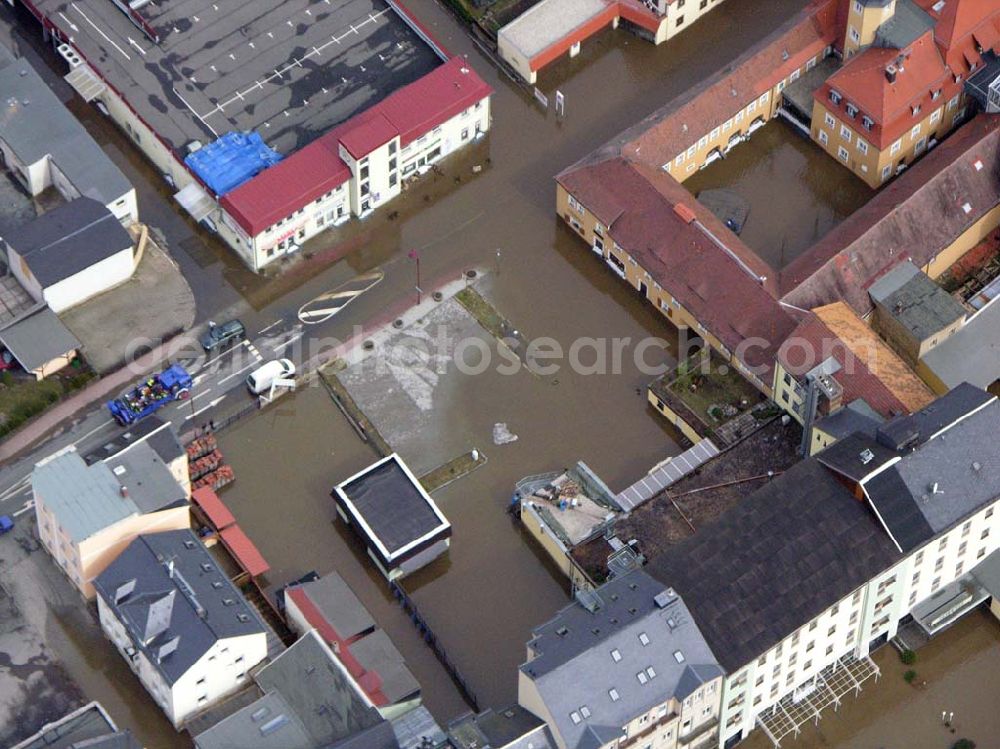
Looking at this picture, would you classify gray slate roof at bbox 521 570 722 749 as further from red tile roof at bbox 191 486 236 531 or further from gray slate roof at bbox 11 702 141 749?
red tile roof at bbox 191 486 236 531

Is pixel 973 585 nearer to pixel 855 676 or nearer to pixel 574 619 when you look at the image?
pixel 855 676

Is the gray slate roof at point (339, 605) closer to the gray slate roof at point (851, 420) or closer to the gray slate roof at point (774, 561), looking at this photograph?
the gray slate roof at point (774, 561)

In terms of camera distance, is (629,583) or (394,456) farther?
(394,456)

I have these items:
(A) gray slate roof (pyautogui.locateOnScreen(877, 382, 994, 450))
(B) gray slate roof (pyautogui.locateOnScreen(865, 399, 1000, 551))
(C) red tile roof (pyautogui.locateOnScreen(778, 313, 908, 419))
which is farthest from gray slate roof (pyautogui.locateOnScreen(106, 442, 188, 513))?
(A) gray slate roof (pyautogui.locateOnScreen(877, 382, 994, 450))

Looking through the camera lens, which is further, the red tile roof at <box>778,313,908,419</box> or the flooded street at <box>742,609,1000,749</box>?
the red tile roof at <box>778,313,908,419</box>

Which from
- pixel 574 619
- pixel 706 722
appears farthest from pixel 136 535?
pixel 706 722

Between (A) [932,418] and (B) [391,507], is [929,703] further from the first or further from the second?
(B) [391,507]

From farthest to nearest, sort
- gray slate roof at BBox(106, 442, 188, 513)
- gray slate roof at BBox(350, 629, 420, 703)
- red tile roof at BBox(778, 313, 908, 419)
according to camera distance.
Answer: red tile roof at BBox(778, 313, 908, 419), gray slate roof at BBox(106, 442, 188, 513), gray slate roof at BBox(350, 629, 420, 703)
